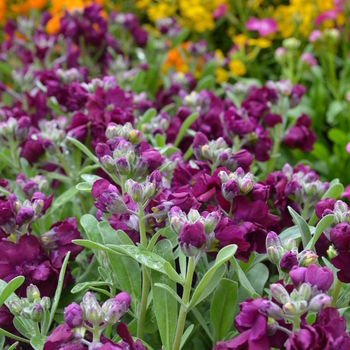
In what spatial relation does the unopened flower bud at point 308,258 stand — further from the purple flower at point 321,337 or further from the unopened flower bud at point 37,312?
the unopened flower bud at point 37,312

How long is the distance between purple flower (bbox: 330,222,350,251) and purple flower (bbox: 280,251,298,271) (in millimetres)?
76

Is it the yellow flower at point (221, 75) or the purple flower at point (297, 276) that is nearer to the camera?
the purple flower at point (297, 276)

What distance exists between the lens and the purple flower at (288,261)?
0.80m

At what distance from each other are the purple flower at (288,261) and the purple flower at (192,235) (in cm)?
14

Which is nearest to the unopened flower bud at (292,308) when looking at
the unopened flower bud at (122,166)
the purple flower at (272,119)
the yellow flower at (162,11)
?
the unopened flower bud at (122,166)

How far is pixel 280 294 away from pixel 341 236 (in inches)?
7.1

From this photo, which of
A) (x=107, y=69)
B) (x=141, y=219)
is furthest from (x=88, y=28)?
(x=141, y=219)

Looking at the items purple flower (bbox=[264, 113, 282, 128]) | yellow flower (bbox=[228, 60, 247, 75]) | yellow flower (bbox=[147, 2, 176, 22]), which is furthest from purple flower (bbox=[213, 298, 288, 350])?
yellow flower (bbox=[147, 2, 176, 22])

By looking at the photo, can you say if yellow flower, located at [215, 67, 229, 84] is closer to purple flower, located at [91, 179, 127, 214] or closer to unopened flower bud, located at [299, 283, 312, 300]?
purple flower, located at [91, 179, 127, 214]

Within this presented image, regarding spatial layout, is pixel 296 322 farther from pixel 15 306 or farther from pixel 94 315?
pixel 15 306

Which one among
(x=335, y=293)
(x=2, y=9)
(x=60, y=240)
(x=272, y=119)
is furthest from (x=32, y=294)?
(x=2, y=9)

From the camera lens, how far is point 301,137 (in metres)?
1.55

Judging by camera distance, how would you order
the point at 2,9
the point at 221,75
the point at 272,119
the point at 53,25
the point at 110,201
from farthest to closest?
the point at 2,9 → the point at 221,75 → the point at 53,25 → the point at 272,119 → the point at 110,201

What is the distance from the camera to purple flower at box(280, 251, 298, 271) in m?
0.80
